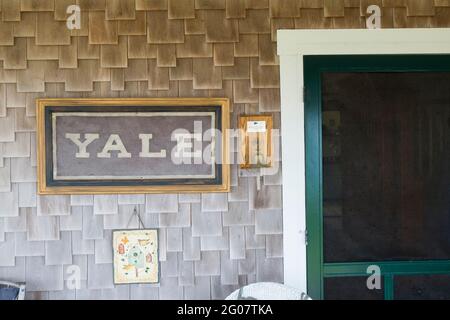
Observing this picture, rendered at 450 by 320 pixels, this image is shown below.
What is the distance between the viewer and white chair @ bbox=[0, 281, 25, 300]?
315 centimetres

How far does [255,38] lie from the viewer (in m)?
3.34

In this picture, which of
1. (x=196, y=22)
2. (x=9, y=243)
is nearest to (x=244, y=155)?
(x=196, y=22)

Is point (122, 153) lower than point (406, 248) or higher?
higher

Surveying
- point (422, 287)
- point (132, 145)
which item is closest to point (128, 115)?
point (132, 145)

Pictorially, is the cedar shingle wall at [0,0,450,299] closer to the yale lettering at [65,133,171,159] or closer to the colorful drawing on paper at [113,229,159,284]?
the colorful drawing on paper at [113,229,159,284]

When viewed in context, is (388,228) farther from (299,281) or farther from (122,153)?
(122,153)

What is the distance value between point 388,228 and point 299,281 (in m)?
0.65

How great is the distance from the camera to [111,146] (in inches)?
129

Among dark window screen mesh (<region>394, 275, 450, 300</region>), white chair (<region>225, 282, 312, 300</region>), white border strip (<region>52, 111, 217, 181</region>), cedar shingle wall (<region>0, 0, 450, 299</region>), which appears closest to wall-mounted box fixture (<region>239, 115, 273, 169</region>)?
cedar shingle wall (<region>0, 0, 450, 299</region>)

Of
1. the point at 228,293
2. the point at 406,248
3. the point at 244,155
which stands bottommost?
the point at 228,293

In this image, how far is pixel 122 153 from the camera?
130 inches

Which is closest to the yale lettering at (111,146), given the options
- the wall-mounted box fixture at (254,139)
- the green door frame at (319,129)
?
the wall-mounted box fixture at (254,139)

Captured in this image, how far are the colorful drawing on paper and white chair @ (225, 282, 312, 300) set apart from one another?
528 mm

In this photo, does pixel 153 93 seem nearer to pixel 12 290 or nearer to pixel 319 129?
pixel 319 129
